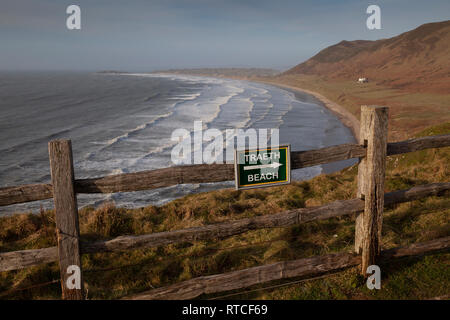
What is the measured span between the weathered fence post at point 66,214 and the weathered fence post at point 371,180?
326cm

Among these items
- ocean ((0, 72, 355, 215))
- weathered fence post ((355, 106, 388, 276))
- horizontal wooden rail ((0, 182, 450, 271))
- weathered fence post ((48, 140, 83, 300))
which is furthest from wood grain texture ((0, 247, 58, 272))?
ocean ((0, 72, 355, 215))

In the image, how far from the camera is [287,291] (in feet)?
14.4

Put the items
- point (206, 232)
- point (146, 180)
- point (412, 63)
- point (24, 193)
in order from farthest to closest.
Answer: point (412, 63) → point (206, 232) → point (146, 180) → point (24, 193)

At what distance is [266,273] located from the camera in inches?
161

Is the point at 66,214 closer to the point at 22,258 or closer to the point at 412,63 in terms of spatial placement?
the point at 22,258

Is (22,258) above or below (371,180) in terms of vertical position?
below

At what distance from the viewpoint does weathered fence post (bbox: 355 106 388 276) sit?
415 cm

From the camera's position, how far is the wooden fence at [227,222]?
345cm

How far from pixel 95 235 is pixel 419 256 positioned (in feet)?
18.6

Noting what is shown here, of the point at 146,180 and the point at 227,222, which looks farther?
the point at 227,222

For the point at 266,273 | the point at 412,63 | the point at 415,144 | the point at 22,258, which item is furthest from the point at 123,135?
the point at 412,63

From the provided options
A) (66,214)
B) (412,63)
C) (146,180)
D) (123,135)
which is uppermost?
(412,63)

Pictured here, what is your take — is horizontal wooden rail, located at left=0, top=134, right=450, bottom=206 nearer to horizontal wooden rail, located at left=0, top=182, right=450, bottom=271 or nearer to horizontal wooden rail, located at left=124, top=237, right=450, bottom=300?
horizontal wooden rail, located at left=0, top=182, right=450, bottom=271

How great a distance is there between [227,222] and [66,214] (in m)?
1.69
